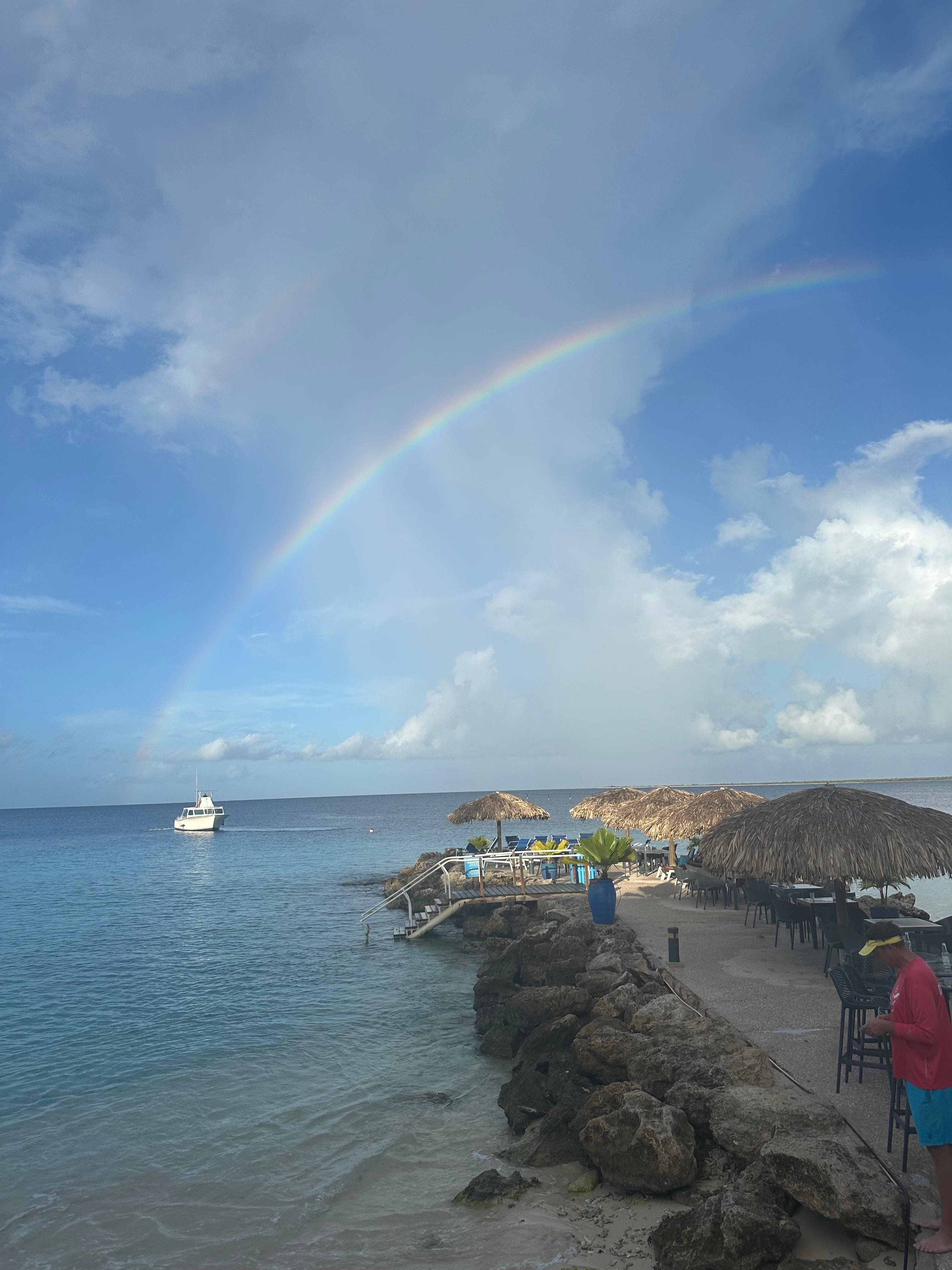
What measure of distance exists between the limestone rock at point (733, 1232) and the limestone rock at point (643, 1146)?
982 mm

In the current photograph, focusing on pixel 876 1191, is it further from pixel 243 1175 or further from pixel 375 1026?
pixel 375 1026

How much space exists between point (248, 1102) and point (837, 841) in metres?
9.26

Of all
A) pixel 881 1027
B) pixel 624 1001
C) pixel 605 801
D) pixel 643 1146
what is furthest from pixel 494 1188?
pixel 605 801

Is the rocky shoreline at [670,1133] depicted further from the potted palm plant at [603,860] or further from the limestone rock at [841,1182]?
the potted palm plant at [603,860]

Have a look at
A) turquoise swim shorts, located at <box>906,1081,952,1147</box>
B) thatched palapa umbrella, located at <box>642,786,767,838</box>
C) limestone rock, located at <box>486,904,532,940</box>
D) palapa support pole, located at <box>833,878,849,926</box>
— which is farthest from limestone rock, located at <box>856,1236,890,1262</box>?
limestone rock, located at <box>486,904,532,940</box>

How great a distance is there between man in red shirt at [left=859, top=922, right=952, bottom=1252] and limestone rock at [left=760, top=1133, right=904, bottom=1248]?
12.5 inches

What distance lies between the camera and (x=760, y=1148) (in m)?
6.64

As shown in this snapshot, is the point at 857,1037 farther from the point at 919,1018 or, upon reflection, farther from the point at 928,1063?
the point at 919,1018

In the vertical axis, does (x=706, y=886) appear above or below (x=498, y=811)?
below

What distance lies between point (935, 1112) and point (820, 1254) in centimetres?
146

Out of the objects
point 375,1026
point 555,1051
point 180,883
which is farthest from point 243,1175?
point 180,883

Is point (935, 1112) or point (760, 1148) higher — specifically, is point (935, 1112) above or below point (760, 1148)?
above

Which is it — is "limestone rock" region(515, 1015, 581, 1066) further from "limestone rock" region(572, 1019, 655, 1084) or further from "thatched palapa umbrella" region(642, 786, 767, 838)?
"thatched palapa umbrella" region(642, 786, 767, 838)

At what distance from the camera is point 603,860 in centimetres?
1803
